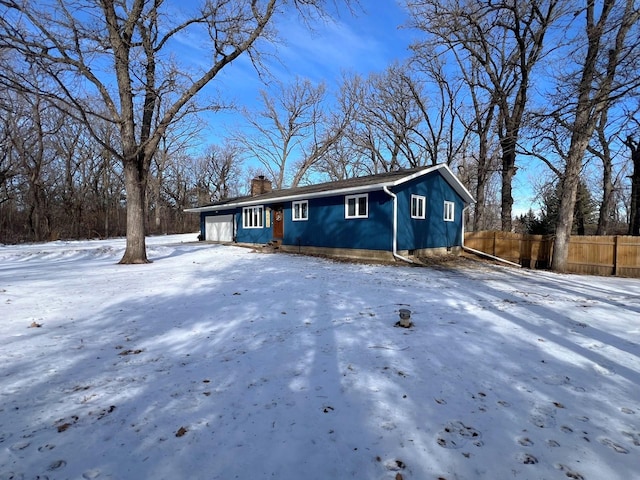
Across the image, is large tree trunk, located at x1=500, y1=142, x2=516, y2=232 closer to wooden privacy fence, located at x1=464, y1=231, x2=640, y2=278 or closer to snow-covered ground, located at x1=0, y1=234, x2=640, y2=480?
wooden privacy fence, located at x1=464, y1=231, x2=640, y2=278

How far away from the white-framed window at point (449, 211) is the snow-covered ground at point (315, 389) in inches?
436

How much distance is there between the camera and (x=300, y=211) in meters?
16.6

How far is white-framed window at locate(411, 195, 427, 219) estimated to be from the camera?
1427cm

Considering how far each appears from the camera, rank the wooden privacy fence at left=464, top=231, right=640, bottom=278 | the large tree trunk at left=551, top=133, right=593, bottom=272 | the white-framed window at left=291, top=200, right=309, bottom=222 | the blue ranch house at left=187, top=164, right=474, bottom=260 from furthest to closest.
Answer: the white-framed window at left=291, top=200, right=309, bottom=222 < the blue ranch house at left=187, top=164, right=474, bottom=260 < the wooden privacy fence at left=464, top=231, right=640, bottom=278 < the large tree trunk at left=551, top=133, right=593, bottom=272

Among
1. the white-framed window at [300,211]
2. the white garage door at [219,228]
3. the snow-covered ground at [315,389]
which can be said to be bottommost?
the snow-covered ground at [315,389]

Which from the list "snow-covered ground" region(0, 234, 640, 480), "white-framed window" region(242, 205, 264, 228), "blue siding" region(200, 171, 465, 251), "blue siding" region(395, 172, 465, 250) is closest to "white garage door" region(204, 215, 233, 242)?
"white-framed window" region(242, 205, 264, 228)

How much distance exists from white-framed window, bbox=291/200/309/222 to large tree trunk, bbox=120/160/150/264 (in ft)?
23.4

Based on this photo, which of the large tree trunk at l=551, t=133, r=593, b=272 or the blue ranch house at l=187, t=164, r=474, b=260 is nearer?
the large tree trunk at l=551, t=133, r=593, b=272

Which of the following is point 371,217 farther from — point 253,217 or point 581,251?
point 581,251

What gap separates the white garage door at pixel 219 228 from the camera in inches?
846

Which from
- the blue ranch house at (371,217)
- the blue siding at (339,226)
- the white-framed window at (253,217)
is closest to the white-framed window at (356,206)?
the blue ranch house at (371,217)

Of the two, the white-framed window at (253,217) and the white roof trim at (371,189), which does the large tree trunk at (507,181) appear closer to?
the white roof trim at (371,189)

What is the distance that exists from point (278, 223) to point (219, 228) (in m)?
6.42

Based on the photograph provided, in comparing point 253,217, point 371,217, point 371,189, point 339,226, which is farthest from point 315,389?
point 253,217
